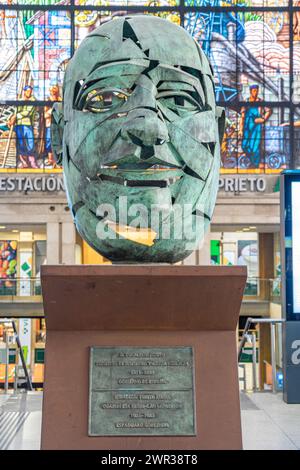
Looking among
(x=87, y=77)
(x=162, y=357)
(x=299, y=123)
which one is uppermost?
(x=299, y=123)

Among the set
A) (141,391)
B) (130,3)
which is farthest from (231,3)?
(141,391)

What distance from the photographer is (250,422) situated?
7117 mm

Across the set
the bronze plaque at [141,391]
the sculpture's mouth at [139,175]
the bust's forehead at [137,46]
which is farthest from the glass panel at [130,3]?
the bronze plaque at [141,391]

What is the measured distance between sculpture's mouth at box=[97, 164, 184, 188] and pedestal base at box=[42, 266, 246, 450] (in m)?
0.76

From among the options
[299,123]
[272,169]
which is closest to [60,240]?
[272,169]

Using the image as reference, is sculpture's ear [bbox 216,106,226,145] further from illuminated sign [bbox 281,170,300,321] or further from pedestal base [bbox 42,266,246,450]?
illuminated sign [bbox 281,170,300,321]

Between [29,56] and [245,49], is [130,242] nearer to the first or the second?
[29,56]

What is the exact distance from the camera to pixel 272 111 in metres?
31.5

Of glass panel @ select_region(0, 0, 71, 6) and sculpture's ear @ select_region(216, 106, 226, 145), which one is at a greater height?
glass panel @ select_region(0, 0, 71, 6)

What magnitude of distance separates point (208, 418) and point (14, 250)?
31.7 meters

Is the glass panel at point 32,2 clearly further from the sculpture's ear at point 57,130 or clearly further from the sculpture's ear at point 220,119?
the sculpture's ear at point 220,119

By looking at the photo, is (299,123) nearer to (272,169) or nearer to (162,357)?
(272,169)

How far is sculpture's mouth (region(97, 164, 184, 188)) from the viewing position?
16.8ft

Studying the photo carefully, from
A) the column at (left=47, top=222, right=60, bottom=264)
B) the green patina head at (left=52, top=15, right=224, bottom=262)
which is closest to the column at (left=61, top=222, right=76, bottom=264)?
the column at (left=47, top=222, right=60, bottom=264)
